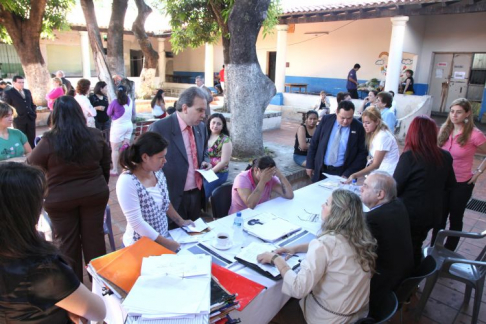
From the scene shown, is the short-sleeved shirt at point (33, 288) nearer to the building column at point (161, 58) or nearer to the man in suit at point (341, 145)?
the man in suit at point (341, 145)

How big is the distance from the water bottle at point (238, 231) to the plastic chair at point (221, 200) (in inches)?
22.4

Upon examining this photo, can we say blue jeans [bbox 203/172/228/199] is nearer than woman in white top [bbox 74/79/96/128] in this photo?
Yes

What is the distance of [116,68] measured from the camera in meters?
8.70

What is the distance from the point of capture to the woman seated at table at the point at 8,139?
3.33 m

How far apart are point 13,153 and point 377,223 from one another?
3.48 m

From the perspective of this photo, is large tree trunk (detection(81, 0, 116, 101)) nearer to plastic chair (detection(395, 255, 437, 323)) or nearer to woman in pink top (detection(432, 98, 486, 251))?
woman in pink top (detection(432, 98, 486, 251))

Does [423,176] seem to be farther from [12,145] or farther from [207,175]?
[12,145]

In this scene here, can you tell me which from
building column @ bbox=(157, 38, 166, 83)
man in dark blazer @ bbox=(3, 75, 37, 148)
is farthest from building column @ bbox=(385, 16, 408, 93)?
building column @ bbox=(157, 38, 166, 83)

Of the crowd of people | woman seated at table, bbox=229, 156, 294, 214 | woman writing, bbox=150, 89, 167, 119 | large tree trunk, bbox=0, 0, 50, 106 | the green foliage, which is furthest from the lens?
the green foliage

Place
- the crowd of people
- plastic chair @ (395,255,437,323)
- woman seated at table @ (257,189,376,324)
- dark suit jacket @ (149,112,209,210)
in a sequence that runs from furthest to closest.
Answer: dark suit jacket @ (149,112,209,210) < plastic chair @ (395,255,437,323) < woman seated at table @ (257,189,376,324) < the crowd of people

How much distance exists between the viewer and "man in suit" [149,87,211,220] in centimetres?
281

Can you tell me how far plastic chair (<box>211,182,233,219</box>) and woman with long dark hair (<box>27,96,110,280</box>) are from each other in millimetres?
993

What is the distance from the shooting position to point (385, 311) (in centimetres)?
195

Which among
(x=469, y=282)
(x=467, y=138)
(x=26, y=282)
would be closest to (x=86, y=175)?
(x=26, y=282)
